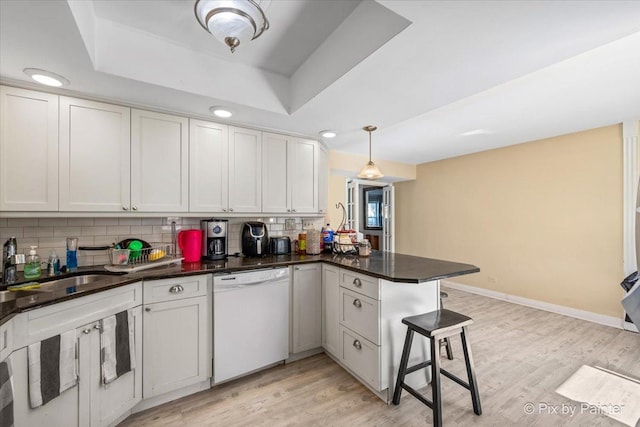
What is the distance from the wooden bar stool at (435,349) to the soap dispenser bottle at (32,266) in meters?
2.54

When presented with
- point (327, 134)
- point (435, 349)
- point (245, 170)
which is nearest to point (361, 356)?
point (435, 349)

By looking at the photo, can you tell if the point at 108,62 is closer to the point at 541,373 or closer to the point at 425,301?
the point at 425,301

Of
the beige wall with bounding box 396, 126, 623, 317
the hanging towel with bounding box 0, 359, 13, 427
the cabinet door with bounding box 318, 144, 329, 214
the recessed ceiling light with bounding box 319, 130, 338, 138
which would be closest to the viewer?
the hanging towel with bounding box 0, 359, 13, 427

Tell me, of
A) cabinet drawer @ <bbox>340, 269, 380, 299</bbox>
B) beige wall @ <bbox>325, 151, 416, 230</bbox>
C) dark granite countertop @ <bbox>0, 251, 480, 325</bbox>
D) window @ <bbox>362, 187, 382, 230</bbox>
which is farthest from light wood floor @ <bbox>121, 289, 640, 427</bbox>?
window @ <bbox>362, 187, 382, 230</bbox>

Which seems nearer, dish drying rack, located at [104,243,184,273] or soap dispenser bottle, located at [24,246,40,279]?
soap dispenser bottle, located at [24,246,40,279]

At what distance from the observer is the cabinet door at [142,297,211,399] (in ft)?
6.07

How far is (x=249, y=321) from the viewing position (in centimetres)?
221

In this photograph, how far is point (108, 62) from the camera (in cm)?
169

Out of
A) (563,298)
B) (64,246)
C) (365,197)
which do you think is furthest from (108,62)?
(365,197)

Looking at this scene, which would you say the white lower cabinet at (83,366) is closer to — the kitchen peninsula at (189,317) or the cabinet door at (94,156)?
the kitchen peninsula at (189,317)

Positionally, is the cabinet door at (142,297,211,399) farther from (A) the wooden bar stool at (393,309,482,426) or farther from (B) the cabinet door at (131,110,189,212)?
(A) the wooden bar stool at (393,309,482,426)

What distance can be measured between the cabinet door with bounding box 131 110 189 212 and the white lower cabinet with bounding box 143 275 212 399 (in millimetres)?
736

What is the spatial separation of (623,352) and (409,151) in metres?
3.45

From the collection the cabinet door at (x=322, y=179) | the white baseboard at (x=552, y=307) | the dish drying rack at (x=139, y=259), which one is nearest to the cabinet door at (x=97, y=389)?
the dish drying rack at (x=139, y=259)
